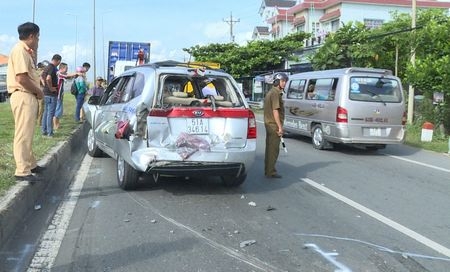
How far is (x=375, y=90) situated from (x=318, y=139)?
6.02 feet

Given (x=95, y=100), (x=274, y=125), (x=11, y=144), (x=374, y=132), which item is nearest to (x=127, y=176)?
(x=274, y=125)

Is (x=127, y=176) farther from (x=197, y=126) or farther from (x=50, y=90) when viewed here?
(x=50, y=90)

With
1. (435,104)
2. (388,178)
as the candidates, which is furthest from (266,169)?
(435,104)

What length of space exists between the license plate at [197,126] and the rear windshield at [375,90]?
5.74 m

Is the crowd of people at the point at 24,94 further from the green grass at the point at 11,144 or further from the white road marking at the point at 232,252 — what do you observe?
the white road marking at the point at 232,252

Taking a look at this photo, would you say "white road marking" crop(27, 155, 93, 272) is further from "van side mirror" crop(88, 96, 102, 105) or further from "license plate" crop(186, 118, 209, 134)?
"van side mirror" crop(88, 96, 102, 105)

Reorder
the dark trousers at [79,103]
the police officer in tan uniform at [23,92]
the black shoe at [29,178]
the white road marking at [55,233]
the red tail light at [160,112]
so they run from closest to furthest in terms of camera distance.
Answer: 1. the white road marking at [55,233]
2. the police officer in tan uniform at [23,92]
3. the black shoe at [29,178]
4. the red tail light at [160,112]
5. the dark trousers at [79,103]

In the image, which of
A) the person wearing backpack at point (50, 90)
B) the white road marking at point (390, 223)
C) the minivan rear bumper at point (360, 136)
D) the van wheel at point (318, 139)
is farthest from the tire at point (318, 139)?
the person wearing backpack at point (50, 90)

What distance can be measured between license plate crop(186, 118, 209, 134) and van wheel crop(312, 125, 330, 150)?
6.19 meters

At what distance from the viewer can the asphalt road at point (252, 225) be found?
486 cm

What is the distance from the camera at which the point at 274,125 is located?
9.16 metres

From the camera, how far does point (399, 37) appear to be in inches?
907

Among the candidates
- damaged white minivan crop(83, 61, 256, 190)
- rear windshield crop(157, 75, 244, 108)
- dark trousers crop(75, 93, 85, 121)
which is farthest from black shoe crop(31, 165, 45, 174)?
dark trousers crop(75, 93, 85, 121)

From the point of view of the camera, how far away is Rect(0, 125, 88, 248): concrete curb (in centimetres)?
552
